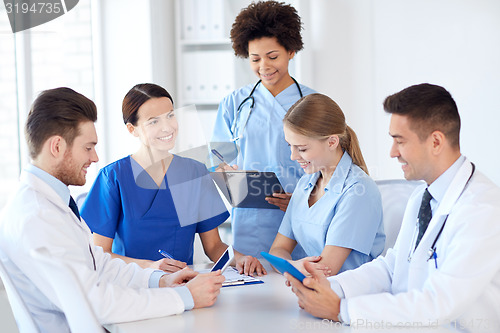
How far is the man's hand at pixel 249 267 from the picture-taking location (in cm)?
165

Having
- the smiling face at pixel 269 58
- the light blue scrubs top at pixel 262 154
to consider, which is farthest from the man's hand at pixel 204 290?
the smiling face at pixel 269 58

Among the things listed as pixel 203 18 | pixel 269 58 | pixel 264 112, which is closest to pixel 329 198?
pixel 264 112

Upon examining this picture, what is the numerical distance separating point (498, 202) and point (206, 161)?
91 cm

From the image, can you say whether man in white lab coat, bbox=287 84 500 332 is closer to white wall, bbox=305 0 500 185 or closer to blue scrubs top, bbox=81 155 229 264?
blue scrubs top, bbox=81 155 229 264

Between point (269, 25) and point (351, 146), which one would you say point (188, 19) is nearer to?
point (269, 25)

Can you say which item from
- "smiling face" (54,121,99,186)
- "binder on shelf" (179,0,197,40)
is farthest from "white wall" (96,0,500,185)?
"smiling face" (54,121,99,186)

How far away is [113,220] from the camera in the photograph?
5.96ft

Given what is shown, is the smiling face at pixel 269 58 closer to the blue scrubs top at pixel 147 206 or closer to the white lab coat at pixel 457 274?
the blue scrubs top at pixel 147 206

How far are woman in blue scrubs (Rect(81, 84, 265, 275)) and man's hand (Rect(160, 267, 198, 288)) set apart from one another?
275 millimetres

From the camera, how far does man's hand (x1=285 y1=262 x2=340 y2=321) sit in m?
1.20

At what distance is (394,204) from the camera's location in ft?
6.49

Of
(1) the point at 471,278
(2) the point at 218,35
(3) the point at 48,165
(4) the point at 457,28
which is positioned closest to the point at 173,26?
(2) the point at 218,35

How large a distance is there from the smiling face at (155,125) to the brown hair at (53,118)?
37 cm

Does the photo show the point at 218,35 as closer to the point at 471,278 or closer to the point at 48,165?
the point at 48,165
